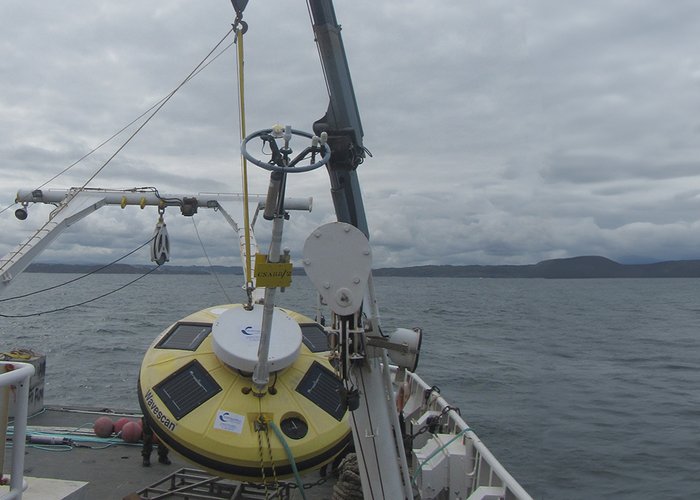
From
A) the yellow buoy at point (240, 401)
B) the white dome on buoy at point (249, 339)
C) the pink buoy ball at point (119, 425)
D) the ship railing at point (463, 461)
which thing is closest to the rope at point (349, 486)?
the yellow buoy at point (240, 401)

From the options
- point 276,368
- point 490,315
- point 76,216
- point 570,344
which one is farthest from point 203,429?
point 490,315

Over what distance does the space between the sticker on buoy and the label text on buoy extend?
450 millimetres

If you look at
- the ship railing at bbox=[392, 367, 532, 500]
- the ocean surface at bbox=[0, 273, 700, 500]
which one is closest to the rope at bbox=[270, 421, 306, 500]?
the ship railing at bbox=[392, 367, 532, 500]

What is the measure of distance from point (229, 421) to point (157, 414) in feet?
2.47

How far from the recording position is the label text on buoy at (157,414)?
238 inches

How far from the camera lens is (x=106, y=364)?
25.7 meters

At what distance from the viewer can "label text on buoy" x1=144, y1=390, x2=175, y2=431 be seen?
6.05m

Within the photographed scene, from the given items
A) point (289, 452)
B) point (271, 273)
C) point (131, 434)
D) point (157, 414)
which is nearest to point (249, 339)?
point (157, 414)

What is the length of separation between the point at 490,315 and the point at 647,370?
29.6m

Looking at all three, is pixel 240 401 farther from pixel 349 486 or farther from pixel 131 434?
pixel 131 434

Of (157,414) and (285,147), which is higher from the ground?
(285,147)

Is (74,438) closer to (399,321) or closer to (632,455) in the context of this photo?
(632,455)

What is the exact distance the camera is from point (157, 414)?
615 cm

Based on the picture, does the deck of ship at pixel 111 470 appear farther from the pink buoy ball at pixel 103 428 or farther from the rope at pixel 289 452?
the rope at pixel 289 452
